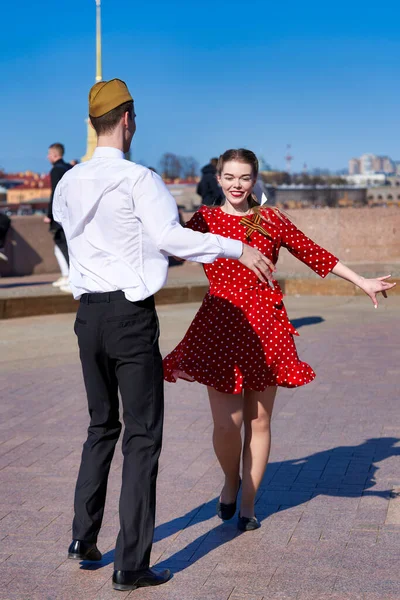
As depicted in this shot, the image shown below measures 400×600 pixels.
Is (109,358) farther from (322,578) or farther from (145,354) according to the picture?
(322,578)

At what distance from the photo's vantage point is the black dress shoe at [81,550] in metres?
4.02

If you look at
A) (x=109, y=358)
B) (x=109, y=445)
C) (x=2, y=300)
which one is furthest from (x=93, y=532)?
(x=2, y=300)

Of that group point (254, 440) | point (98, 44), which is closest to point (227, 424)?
point (254, 440)

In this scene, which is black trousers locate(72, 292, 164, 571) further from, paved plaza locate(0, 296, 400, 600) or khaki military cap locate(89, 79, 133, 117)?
khaki military cap locate(89, 79, 133, 117)

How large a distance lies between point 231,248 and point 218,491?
1807mm

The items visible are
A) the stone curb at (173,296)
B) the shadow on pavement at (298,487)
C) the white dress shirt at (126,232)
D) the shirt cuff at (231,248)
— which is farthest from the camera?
the stone curb at (173,296)

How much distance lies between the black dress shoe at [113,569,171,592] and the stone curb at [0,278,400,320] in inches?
340

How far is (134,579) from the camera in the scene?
3812 millimetres

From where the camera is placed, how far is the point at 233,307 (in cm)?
445

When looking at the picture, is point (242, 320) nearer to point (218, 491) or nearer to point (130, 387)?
point (130, 387)

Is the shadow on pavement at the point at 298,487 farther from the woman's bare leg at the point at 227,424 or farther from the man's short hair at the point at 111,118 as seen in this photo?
the man's short hair at the point at 111,118

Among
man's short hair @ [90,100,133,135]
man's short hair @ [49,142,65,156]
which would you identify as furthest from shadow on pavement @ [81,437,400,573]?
man's short hair @ [49,142,65,156]

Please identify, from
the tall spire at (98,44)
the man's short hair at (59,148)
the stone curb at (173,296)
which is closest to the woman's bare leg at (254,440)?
the stone curb at (173,296)

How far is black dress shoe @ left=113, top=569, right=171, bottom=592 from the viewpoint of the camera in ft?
12.5
